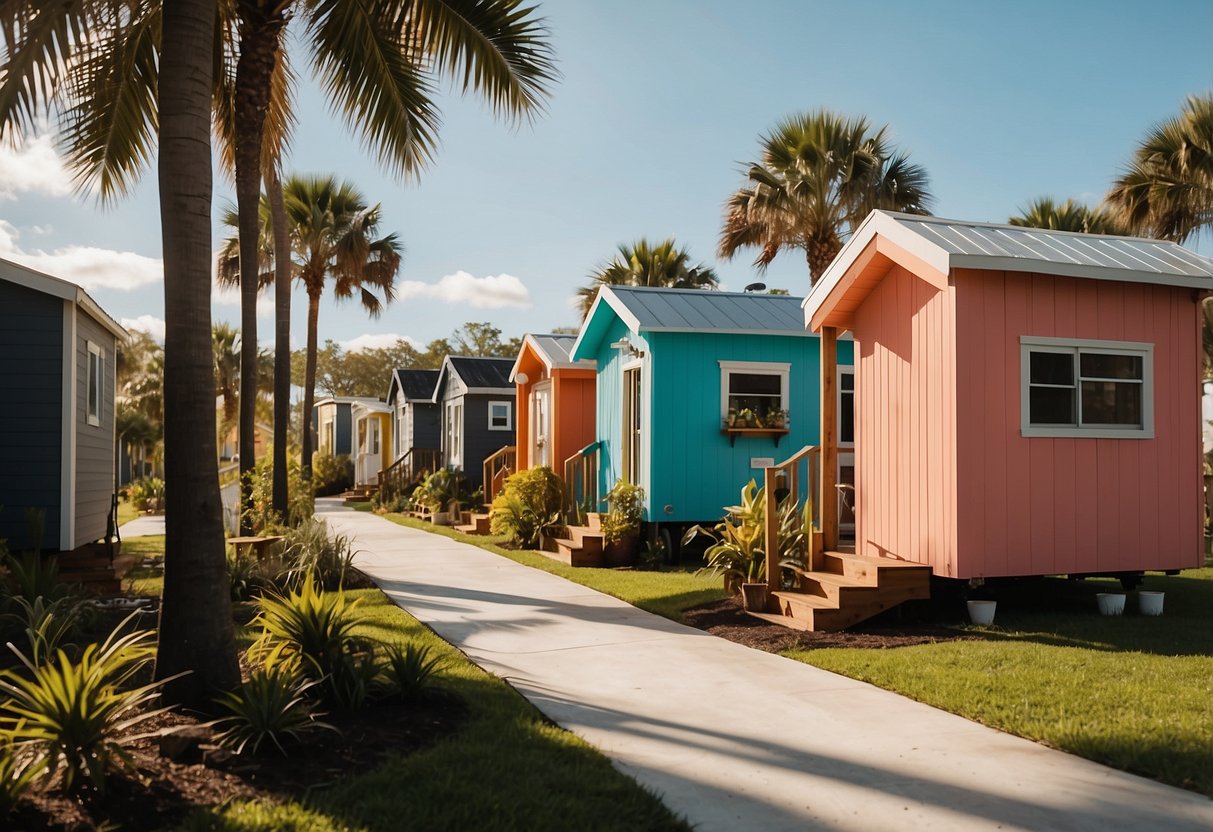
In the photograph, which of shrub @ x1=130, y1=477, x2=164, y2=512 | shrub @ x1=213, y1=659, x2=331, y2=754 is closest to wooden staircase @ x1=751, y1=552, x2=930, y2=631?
shrub @ x1=213, y1=659, x2=331, y2=754

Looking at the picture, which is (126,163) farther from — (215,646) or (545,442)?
(545,442)

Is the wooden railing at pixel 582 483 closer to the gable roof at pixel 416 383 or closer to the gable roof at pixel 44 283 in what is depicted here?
the gable roof at pixel 44 283

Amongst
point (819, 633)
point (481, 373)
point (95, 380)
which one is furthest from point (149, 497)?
point (819, 633)

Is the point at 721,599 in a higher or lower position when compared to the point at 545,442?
lower

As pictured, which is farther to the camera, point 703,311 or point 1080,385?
point 703,311

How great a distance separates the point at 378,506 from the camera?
2733cm

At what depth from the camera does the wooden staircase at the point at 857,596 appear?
8648 mm

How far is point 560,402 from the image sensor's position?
18.4 metres

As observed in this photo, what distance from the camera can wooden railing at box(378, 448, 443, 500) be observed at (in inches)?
1101

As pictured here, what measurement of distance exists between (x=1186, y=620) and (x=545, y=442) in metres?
12.2

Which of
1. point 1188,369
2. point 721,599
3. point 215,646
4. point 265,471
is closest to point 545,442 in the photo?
point 265,471

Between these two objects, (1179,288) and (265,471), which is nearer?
(1179,288)

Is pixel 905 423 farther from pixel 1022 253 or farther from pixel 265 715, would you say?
pixel 265 715

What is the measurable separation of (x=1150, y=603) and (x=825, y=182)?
12.0 metres
